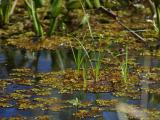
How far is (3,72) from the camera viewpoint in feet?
12.9

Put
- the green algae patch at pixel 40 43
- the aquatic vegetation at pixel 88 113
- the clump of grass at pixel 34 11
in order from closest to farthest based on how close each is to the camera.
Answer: the aquatic vegetation at pixel 88 113
the clump of grass at pixel 34 11
the green algae patch at pixel 40 43

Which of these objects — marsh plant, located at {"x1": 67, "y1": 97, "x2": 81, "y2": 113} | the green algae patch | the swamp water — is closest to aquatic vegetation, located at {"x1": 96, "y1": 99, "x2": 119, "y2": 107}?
the swamp water

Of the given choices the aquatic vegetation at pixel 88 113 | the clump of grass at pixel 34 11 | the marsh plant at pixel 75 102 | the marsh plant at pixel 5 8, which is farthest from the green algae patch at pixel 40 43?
the aquatic vegetation at pixel 88 113

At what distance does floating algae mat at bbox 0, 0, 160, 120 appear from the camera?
3145mm

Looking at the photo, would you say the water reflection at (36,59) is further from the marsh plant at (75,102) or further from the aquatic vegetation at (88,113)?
the aquatic vegetation at (88,113)

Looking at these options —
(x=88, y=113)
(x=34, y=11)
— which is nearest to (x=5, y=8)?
(x=34, y=11)

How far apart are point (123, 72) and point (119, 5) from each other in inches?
92.3

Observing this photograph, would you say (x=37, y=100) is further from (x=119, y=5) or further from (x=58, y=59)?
(x=119, y=5)

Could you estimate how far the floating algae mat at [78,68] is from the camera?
3145 mm

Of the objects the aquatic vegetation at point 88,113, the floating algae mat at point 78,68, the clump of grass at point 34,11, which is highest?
the clump of grass at point 34,11

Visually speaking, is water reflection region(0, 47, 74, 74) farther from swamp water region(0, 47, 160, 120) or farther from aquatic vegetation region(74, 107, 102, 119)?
aquatic vegetation region(74, 107, 102, 119)

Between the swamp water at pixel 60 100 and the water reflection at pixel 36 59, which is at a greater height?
the water reflection at pixel 36 59

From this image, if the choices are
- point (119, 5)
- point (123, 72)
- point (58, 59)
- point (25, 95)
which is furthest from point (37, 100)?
point (119, 5)

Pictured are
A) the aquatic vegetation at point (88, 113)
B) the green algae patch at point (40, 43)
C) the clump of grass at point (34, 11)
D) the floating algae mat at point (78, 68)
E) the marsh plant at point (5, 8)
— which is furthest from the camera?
the marsh plant at point (5, 8)
